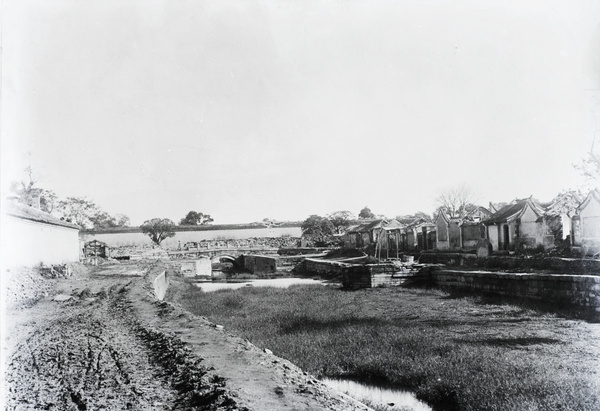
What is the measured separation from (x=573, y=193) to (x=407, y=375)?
18649mm

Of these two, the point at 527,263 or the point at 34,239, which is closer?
the point at 527,263

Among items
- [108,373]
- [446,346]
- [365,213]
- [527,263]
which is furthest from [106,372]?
[365,213]

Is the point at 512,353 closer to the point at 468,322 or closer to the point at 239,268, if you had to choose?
the point at 468,322

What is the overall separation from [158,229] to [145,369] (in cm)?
5658

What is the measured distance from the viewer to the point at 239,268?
46.1 m

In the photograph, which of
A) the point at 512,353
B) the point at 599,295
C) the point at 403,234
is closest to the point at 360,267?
the point at 599,295

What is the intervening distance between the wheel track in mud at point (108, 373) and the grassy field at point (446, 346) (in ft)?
9.40

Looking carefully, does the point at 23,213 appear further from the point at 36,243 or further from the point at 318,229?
the point at 318,229

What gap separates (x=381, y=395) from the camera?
776 centimetres

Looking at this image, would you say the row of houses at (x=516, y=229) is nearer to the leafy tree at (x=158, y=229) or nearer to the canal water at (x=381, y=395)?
the canal water at (x=381, y=395)

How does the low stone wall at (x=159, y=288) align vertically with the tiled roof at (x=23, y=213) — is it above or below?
below

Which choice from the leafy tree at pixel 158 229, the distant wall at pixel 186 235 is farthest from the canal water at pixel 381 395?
the leafy tree at pixel 158 229

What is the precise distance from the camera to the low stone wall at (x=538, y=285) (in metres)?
12.1

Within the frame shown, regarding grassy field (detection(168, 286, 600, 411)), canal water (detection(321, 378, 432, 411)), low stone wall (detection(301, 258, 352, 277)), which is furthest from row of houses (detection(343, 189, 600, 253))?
canal water (detection(321, 378, 432, 411))
